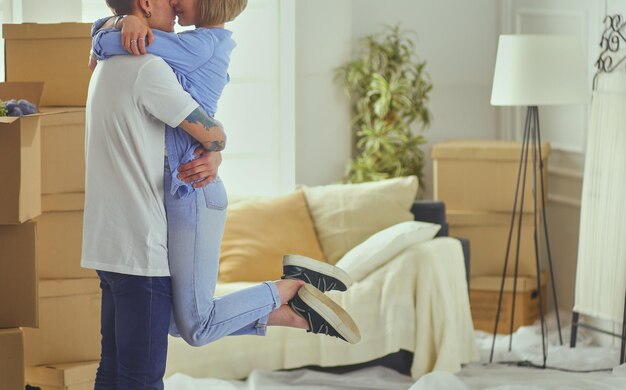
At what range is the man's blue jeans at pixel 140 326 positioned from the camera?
107 inches

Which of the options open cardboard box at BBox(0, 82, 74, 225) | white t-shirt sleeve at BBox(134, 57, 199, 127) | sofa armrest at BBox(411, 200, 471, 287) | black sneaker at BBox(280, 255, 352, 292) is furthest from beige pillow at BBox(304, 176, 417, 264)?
white t-shirt sleeve at BBox(134, 57, 199, 127)

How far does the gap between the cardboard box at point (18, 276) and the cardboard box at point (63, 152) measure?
1.35 ft

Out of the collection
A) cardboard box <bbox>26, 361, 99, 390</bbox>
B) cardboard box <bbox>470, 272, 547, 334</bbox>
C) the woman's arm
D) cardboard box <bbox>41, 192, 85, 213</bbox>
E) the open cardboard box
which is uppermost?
the woman's arm

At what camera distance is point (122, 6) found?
2789 mm

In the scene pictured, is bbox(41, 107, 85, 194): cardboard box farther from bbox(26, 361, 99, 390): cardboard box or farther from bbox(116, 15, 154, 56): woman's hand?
bbox(116, 15, 154, 56): woman's hand

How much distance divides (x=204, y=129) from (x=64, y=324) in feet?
4.33

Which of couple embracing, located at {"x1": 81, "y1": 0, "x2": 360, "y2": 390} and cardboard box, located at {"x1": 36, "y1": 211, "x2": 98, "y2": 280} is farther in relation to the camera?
cardboard box, located at {"x1": 36, "y1": 211, "x2": 98, "y2": 280}

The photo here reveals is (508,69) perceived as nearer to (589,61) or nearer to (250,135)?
(589,61)

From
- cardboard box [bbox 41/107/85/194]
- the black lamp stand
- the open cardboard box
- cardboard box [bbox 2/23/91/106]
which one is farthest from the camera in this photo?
the black lamp stand

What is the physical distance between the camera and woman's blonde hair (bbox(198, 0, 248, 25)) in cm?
279

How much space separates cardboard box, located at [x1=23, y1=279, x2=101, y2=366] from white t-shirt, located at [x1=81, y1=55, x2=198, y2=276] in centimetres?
99

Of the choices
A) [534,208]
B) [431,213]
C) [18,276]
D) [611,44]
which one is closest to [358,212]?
[431,213]

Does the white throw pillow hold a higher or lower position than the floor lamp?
lower

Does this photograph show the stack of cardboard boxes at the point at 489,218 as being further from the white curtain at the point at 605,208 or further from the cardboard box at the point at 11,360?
the cardboard box at the point at 11,360
